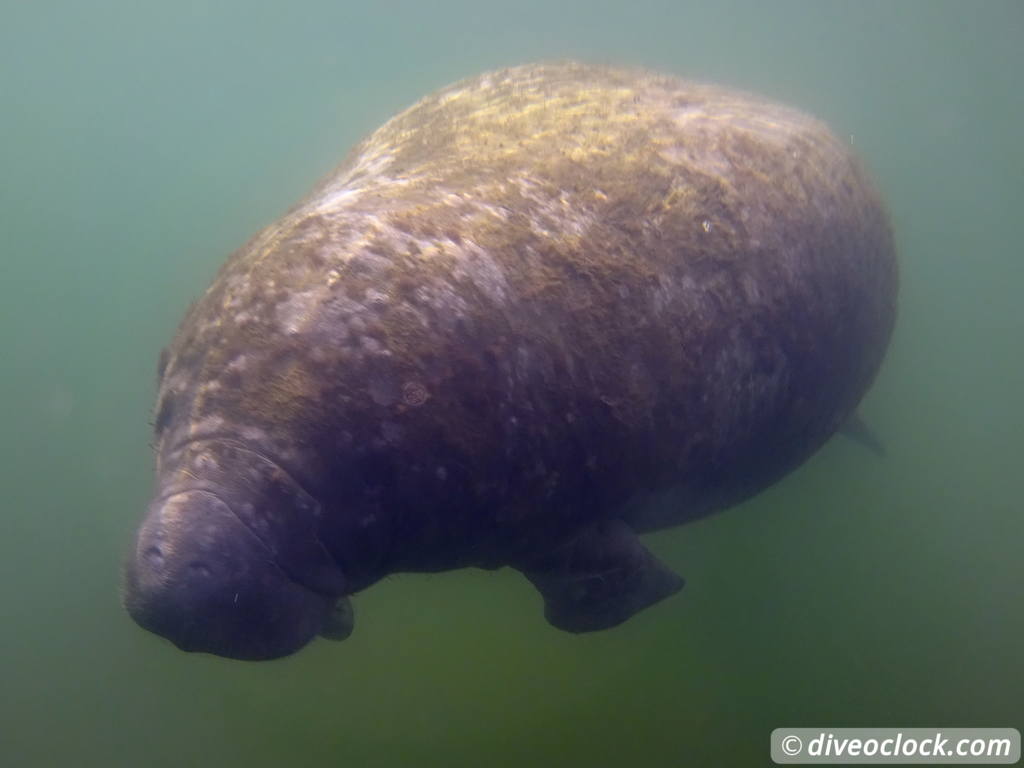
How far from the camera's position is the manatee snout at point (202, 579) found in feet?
7.59

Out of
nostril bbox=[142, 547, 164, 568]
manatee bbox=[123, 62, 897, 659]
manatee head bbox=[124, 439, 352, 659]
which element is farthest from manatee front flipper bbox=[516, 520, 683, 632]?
nostril bbox=[142, 547, 164, 568]

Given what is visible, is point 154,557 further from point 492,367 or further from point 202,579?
point 492,367

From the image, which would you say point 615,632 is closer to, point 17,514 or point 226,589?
point 226,589

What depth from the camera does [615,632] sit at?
24.7ft

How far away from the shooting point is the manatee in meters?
2.46

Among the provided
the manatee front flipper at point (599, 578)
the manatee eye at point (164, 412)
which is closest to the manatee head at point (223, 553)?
the manatee eye at point (164, 412)

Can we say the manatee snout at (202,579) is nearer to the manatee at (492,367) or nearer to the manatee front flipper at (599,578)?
the manatee at (492,367)

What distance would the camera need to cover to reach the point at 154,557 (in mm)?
2336

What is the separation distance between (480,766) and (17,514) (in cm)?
1264

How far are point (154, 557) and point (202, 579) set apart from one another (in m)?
0.18

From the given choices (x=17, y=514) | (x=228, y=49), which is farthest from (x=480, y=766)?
(x=228, y=49)

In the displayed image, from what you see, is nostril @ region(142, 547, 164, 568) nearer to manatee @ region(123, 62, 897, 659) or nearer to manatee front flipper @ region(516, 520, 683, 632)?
manatee @ region(123, 62, 897, 659)

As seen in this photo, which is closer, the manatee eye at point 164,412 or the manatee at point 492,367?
the manatee at point 492,367

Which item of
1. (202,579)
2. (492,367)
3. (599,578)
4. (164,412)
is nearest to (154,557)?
(202,579)
